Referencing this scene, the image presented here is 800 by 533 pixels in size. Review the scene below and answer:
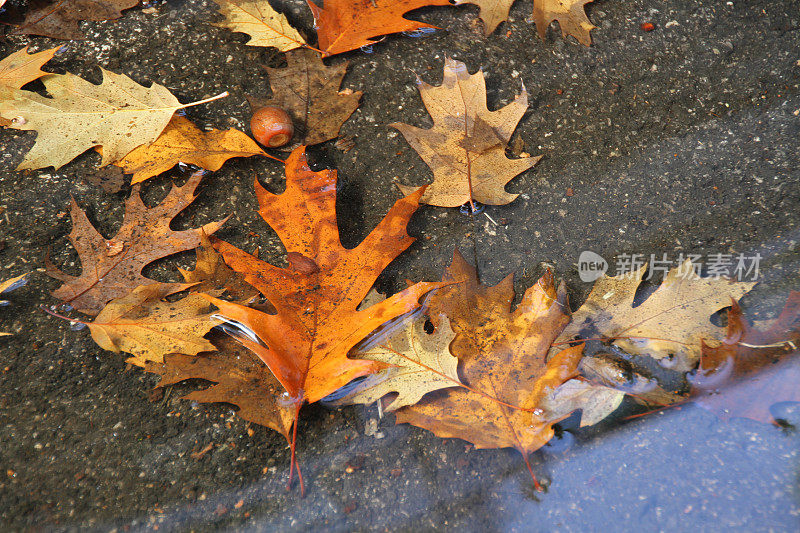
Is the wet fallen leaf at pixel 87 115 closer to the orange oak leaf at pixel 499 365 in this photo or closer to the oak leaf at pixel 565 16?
the orange oak leaf at pixel 499 365

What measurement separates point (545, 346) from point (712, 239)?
22.4 inches

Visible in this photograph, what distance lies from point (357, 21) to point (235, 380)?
1214 millimetres

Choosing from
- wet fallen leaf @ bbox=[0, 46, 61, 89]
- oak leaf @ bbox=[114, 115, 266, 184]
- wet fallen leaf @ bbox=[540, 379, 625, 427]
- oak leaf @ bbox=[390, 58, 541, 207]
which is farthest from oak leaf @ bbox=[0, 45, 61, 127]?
wet fallen leaf @ bbox=[540, 379, 625, 427]

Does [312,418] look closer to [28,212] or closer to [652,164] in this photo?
[28,212]

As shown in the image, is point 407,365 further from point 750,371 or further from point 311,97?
point 311,97

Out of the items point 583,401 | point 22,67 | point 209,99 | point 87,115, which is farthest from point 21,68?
point 583,401

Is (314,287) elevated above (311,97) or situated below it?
below

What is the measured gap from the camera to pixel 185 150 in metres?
1.54

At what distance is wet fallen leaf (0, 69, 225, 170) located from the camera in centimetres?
153

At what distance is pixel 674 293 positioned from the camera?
1.28 m

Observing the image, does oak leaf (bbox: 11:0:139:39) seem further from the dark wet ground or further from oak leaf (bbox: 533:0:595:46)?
oak leaf (bbox: 533:0:595:46)

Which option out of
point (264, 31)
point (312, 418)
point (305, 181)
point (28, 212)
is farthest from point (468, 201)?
point (28, 212)

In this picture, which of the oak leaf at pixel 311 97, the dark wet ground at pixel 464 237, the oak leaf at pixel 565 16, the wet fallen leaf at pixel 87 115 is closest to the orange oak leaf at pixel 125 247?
the dark wet ground at pixel 464 237

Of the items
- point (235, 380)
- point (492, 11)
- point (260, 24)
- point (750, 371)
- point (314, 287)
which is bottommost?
point (235, 380)
